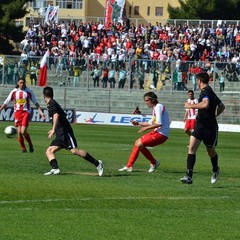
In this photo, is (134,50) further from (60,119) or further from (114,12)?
(60,119)

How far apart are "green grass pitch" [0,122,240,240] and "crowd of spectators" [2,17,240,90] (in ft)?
91.0

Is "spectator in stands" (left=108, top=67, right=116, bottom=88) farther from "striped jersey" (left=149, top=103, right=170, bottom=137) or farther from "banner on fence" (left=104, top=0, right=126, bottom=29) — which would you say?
"striped jersey" (left=149, top=103, right=170, bottom=137)

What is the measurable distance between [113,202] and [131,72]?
124 ft

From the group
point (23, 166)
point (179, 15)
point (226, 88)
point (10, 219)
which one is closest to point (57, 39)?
point (226, 88)

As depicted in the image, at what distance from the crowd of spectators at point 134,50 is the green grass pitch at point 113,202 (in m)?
27.7

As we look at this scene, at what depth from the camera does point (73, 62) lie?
5306cm

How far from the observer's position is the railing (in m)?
50.5

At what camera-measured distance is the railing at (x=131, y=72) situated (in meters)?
50.5

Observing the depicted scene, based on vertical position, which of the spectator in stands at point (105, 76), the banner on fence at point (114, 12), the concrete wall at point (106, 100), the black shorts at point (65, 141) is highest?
the banner on fence at point (114, 12)

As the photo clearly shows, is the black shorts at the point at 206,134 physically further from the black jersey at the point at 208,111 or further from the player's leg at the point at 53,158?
the player's leg at the point at 53,158

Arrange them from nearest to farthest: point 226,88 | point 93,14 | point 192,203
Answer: point 192,203 → point 226,88 → point 93,14

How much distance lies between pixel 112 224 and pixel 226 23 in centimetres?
5176

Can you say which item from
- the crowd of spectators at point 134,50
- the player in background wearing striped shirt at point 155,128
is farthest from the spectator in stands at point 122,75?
the player in background wearing striped shirt at point 155,128

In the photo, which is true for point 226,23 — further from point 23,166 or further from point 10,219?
point 10,219
